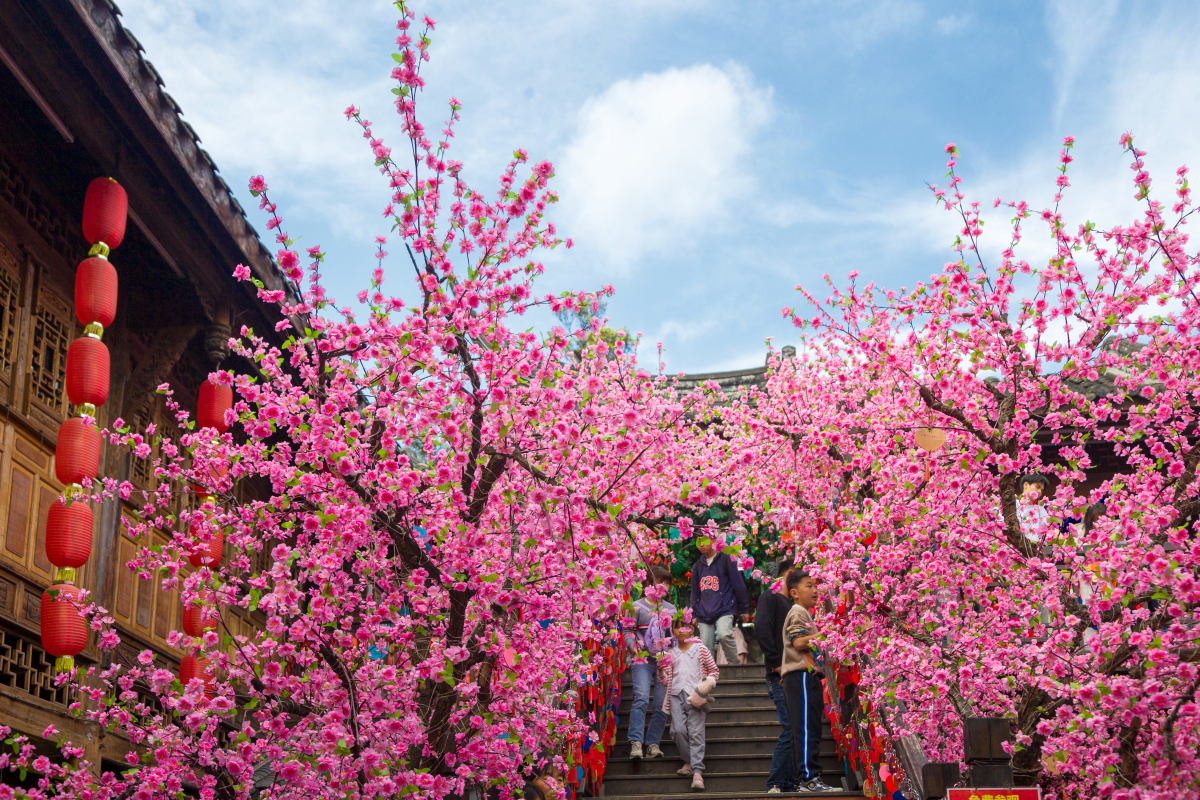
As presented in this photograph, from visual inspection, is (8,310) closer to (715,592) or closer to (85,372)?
(85,372)

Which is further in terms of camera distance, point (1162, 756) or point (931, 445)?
point (931, 445)

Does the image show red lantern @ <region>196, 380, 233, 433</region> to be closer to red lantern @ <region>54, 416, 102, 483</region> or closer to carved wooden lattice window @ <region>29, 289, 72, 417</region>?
carved wooden lattice window @ <region>29, 289, 72, 417</region>

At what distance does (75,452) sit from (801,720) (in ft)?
21.9

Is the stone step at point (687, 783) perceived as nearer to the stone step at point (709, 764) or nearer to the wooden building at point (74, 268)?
the stone step at point (709, 764)

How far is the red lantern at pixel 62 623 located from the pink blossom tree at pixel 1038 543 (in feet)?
16.5

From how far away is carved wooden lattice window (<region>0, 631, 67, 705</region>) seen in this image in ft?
24.2

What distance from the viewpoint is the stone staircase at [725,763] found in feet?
34.6

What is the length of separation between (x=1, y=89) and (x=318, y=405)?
136 inches

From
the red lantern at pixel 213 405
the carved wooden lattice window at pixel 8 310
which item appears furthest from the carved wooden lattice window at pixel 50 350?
the red lantern at pixel 213 405

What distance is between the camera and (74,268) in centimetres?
918

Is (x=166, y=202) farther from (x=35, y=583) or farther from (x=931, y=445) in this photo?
(x=931, y=445)

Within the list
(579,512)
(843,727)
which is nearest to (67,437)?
(579,512)

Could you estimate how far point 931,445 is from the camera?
936 centimetres

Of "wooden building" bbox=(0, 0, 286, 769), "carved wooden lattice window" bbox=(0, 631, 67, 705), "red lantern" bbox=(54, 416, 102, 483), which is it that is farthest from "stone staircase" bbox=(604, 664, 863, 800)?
"red lantern" bbox=(54, 416, 102, 483)
